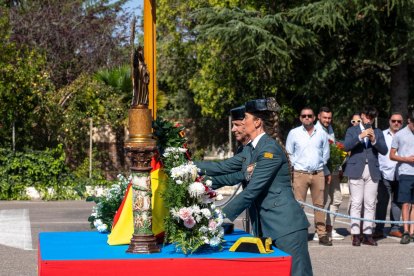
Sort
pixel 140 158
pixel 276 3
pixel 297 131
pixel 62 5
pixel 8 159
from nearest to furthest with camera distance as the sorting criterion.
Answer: pixel 140 158 < pixel 297 131 < pixel 8 159 < pixel 276 3 < pixel 62 5

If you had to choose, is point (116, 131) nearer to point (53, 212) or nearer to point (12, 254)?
point (53, 212)

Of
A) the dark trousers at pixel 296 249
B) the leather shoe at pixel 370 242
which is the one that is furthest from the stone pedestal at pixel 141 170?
the leather shoe at pixel 370 242

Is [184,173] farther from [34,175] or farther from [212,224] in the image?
[34,175]

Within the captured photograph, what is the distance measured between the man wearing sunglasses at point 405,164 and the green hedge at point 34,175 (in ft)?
28.8

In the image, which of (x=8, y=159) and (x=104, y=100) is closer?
(x=8, y=159)

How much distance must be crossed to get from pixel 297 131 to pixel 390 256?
2.29 metres

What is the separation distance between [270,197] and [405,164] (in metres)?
5.76

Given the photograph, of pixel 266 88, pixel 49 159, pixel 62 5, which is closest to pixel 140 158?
pixel 49 159

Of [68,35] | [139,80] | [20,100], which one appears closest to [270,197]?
[139,80]

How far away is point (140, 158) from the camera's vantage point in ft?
13.7

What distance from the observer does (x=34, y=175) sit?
1591 cm

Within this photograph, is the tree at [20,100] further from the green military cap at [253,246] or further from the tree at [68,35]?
the green military cap at [253,246]

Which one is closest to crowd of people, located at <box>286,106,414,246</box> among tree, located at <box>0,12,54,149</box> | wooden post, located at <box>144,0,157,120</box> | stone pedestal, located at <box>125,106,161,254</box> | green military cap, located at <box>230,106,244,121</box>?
green military cap, located at <box>230,106,244,121</box>

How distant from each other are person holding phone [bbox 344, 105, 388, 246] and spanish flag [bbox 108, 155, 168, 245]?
544 cm
